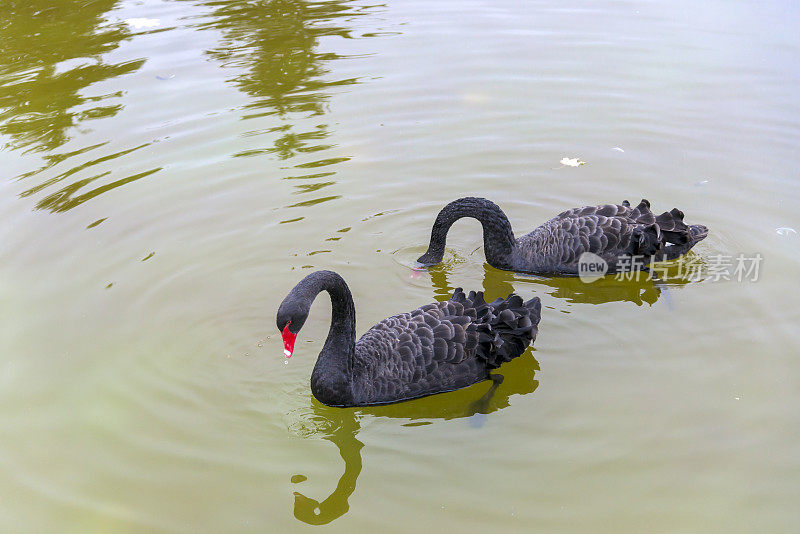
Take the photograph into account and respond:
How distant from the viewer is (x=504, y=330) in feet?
16.0

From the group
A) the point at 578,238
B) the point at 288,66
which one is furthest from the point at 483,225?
the point at 288,66

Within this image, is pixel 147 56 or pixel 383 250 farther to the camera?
pixel 147 56

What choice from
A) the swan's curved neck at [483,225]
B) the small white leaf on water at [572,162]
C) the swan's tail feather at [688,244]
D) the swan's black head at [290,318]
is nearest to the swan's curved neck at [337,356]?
the swan's black head at [290,318]

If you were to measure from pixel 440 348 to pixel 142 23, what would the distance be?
27.6ft

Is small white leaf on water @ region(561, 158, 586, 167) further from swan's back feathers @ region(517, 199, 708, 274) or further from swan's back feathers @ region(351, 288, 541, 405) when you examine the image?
swan's back feathers @ region(351, 288, 541, 405)

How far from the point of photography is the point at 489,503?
13.4 feet

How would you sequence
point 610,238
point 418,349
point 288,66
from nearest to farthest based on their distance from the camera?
point 418,349 < point 610,238 < point 288,66

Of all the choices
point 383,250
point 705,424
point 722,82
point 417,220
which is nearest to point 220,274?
point 383,250

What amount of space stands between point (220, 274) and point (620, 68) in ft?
18.0

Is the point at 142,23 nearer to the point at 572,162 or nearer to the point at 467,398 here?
the point at 572,162

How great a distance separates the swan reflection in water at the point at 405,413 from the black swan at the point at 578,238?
1015 millimetres

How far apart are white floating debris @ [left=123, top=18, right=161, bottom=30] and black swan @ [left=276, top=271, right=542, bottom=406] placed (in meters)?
7.83

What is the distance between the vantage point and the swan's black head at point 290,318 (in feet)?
13.3

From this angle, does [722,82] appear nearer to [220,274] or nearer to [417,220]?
[417,220]
